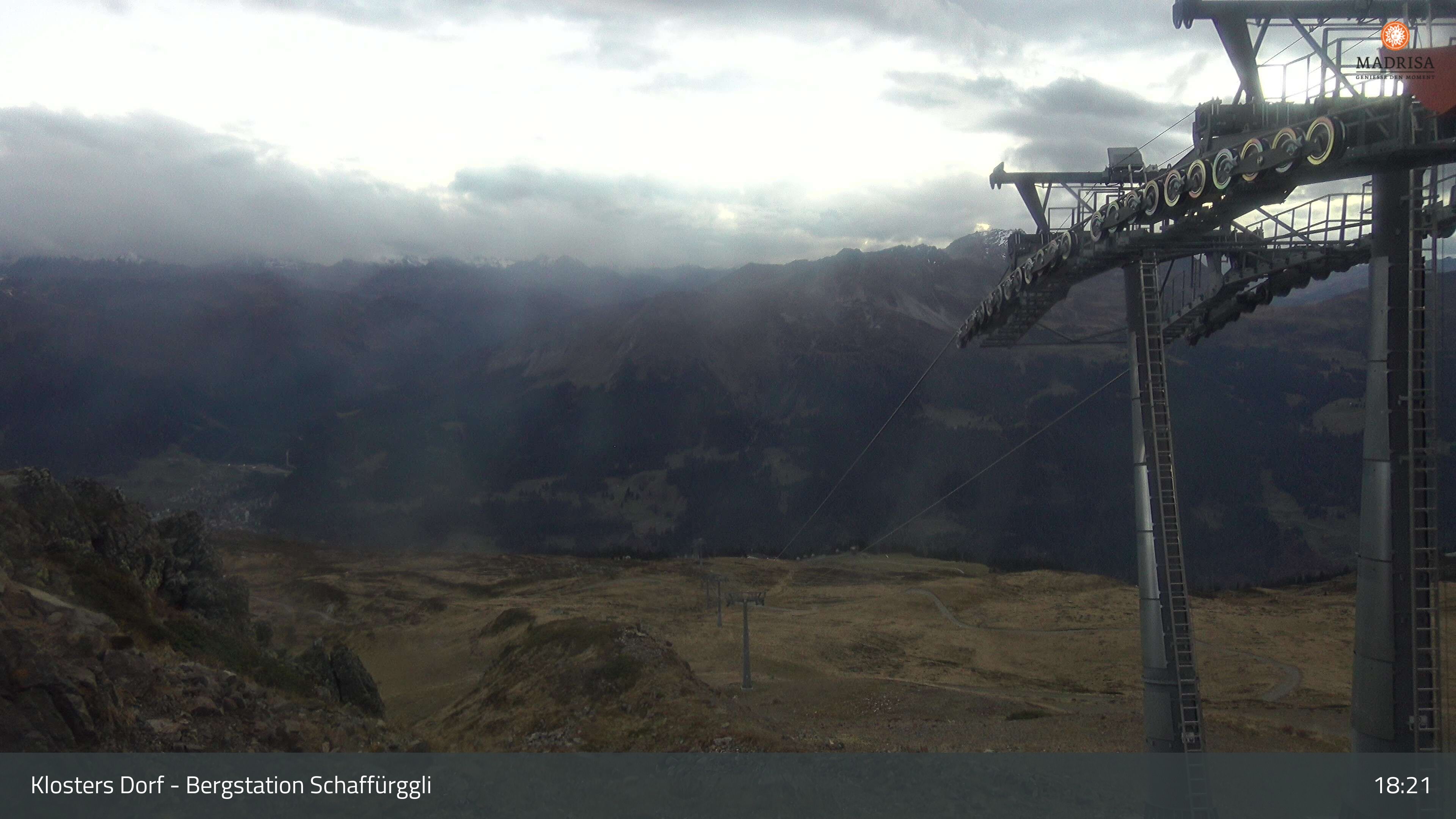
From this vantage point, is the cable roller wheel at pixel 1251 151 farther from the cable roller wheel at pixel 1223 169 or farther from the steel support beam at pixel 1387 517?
the steel support beam at pixel 1387 517

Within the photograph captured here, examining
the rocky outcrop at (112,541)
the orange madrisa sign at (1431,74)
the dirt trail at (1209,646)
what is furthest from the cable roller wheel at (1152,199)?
the dirt trail at (1209,646)

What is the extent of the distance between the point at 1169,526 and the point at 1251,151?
6.80 meters

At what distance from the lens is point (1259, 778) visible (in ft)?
63.9

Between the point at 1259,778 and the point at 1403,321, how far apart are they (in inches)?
460

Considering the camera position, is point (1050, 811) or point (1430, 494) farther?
point (1050, 811)

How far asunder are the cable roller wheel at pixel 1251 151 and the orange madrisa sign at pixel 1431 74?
67.6 inches

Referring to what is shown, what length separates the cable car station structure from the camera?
39.3 ft

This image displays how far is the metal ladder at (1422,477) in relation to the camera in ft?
41.1

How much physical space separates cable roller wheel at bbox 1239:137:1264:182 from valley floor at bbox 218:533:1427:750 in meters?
16.4

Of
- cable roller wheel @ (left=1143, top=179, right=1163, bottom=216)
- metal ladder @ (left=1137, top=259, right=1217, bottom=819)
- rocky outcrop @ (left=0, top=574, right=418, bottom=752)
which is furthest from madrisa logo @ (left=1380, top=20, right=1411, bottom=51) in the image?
rocky outcrop @ (left=0, top=574, right=418, bottom=752)

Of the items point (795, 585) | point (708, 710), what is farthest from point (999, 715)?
point (795, 585)

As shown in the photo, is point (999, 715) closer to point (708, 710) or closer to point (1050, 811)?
point (708, 710)

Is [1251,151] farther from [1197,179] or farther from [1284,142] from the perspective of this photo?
[1197,179]

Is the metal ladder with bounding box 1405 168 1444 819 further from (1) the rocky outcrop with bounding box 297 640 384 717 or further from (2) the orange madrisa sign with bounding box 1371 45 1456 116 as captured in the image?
(1) the rocky outcrop with bounding box 297 640 384 717
